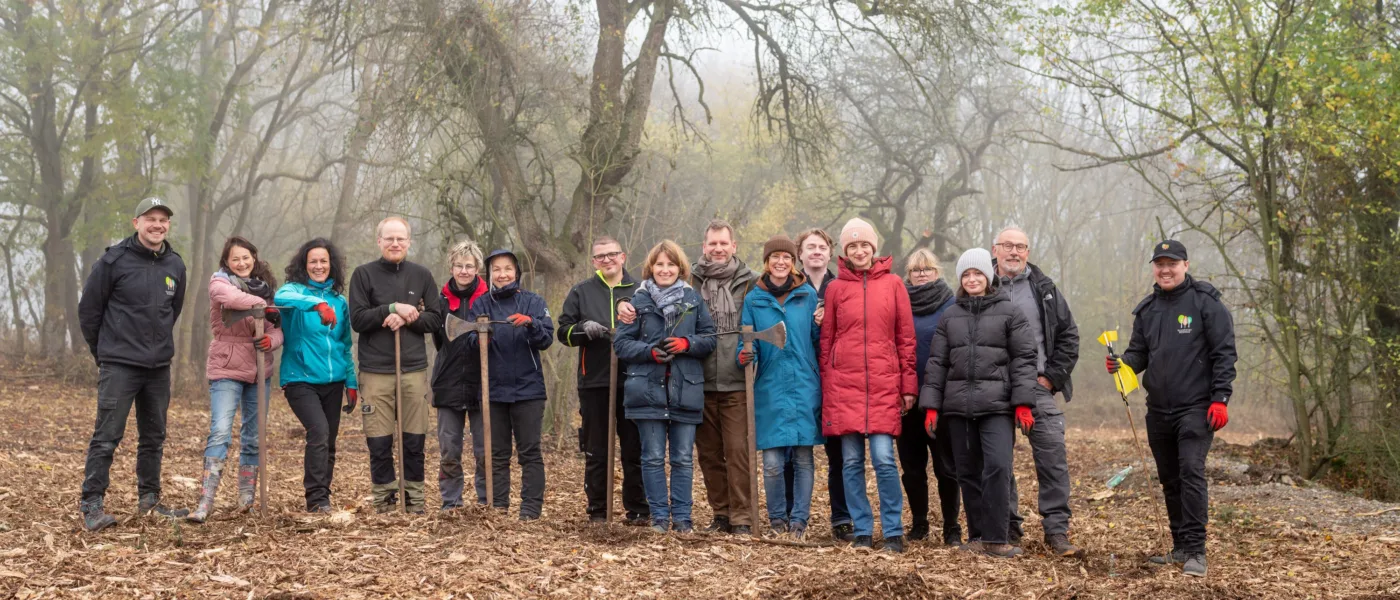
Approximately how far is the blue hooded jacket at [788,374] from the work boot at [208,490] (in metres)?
2.89

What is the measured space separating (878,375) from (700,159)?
2512 centimetres

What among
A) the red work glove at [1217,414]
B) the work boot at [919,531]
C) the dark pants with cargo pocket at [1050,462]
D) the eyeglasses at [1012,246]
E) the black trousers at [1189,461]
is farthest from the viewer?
the work boot at [919,531]

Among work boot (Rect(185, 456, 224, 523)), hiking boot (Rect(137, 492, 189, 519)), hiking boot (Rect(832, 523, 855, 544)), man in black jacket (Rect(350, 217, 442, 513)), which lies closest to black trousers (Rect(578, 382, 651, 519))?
man in black jacket (Rect(350, 217, 442, 513))

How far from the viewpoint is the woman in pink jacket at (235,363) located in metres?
5.93

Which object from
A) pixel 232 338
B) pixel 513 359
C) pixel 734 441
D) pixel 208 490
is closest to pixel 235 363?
pixel 232 338

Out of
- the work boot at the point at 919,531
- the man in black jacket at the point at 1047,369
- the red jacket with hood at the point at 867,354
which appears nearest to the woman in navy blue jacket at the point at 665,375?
the red jacket with hood at the point at 867,354

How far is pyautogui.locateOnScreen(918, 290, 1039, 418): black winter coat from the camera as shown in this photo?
5461 mm

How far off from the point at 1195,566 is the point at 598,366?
318 centimetres

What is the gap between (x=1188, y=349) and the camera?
5418 mm

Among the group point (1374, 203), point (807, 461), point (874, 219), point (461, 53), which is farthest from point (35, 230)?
point (1374, 203)

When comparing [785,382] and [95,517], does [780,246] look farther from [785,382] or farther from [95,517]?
[95,517]

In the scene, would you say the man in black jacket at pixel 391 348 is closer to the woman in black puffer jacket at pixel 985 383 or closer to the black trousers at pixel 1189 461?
the woman in black puffer jacket at pixel 985 383

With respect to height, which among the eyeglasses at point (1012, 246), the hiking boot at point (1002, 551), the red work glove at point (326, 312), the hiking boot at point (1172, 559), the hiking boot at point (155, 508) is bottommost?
the hiking boot at point (1172, 559)

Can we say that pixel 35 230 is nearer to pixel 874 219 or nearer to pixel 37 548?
pixel 874 219
